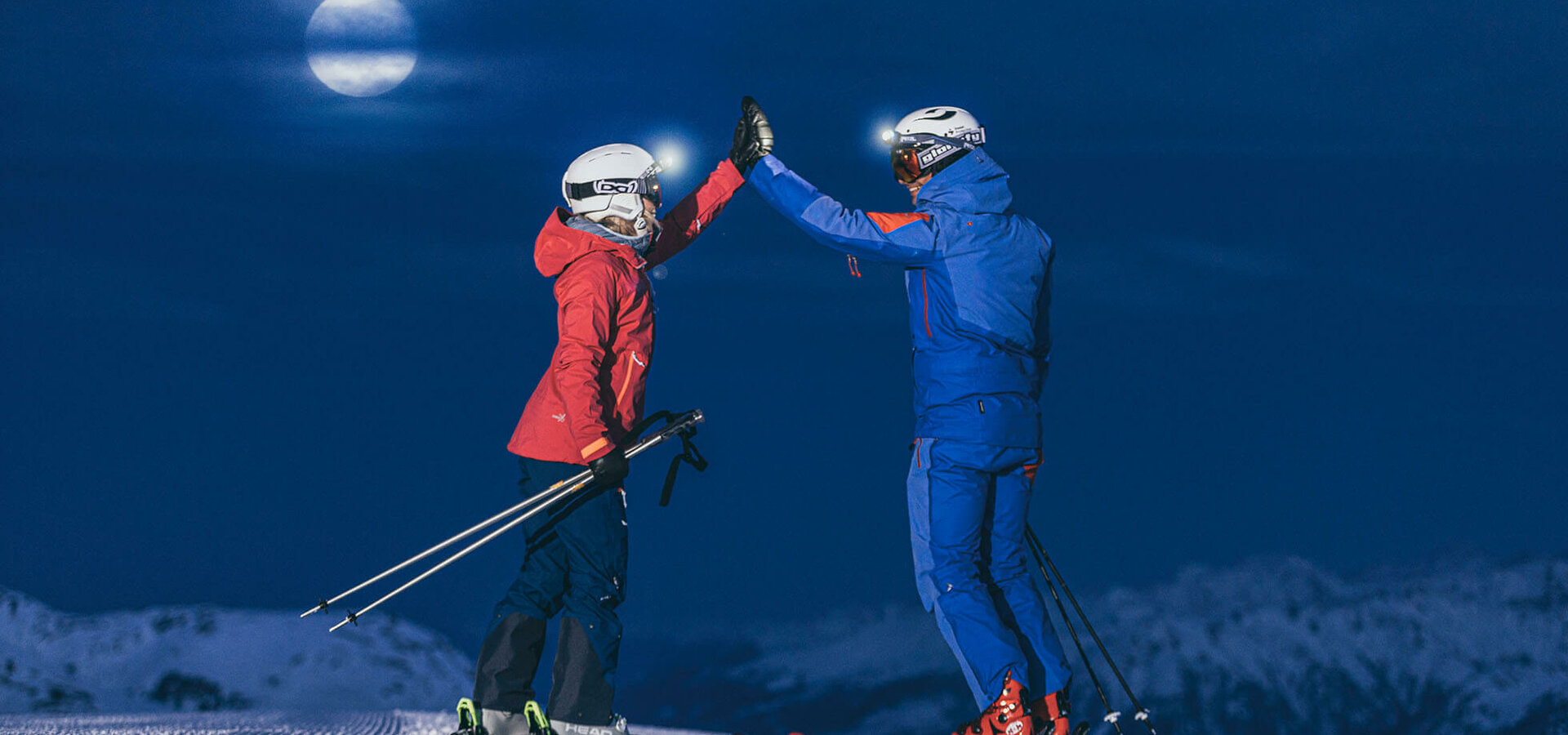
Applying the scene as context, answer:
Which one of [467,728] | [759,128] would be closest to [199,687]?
[467,728]

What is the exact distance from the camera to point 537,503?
6363mm

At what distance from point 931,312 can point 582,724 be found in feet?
9.32

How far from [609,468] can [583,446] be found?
19 cm

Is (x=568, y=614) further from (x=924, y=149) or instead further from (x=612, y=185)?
(x=924, y=149)

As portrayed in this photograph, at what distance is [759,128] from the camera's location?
21.7ft

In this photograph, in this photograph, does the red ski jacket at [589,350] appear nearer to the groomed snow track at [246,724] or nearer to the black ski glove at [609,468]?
the black ski glove at [609,468]

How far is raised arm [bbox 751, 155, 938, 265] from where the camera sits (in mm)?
6230

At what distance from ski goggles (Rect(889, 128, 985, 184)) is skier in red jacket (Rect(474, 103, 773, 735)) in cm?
80

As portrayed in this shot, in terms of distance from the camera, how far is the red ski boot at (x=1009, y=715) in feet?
19.2

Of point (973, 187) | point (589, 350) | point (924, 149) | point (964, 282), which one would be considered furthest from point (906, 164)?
point (589, 350)

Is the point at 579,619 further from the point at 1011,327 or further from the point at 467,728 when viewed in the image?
the point at 1011,327

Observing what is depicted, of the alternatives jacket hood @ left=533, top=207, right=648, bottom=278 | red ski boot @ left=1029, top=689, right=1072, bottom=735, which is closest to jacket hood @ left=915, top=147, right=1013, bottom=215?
jacket hood @ left=533, top=207, right=648, bottom=278

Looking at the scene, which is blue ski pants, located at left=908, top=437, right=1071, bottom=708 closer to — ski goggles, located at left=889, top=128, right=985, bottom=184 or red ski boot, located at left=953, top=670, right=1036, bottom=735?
red ski boot, located at left=953, top=670, right=1036, bottom=735

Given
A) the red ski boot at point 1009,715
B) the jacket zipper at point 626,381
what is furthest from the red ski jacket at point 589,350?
the red ski boot at point 1009,715
